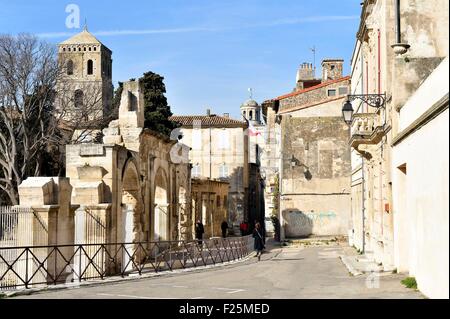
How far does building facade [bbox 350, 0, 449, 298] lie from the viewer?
1082 cm

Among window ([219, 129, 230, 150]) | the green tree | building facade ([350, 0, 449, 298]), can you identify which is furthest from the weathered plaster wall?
window ([219, 129, 230, 150])

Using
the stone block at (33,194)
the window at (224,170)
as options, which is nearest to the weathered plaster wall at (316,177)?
the stone block at (33,194)

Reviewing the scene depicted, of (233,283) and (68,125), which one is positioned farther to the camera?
(68,125)

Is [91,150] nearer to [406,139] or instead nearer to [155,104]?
[406,139]

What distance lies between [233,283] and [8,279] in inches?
215

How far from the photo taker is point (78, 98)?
44531 mm

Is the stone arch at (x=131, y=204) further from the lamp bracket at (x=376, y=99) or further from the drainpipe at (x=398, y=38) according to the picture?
the drainpipe at (x=398, y=38)

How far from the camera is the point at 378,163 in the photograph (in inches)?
818

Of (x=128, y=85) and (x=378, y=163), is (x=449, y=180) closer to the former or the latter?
(x=378, y=163)

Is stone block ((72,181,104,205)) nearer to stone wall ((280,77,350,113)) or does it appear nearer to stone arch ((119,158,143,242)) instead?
stone arch ((119,158,143,242))

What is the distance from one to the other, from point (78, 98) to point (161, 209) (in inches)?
691

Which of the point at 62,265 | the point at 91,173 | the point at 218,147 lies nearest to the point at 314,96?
the point at 91,173

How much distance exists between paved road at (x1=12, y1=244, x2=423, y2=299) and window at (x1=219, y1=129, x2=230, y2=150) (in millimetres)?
40776

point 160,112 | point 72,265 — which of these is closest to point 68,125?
point 160,112
